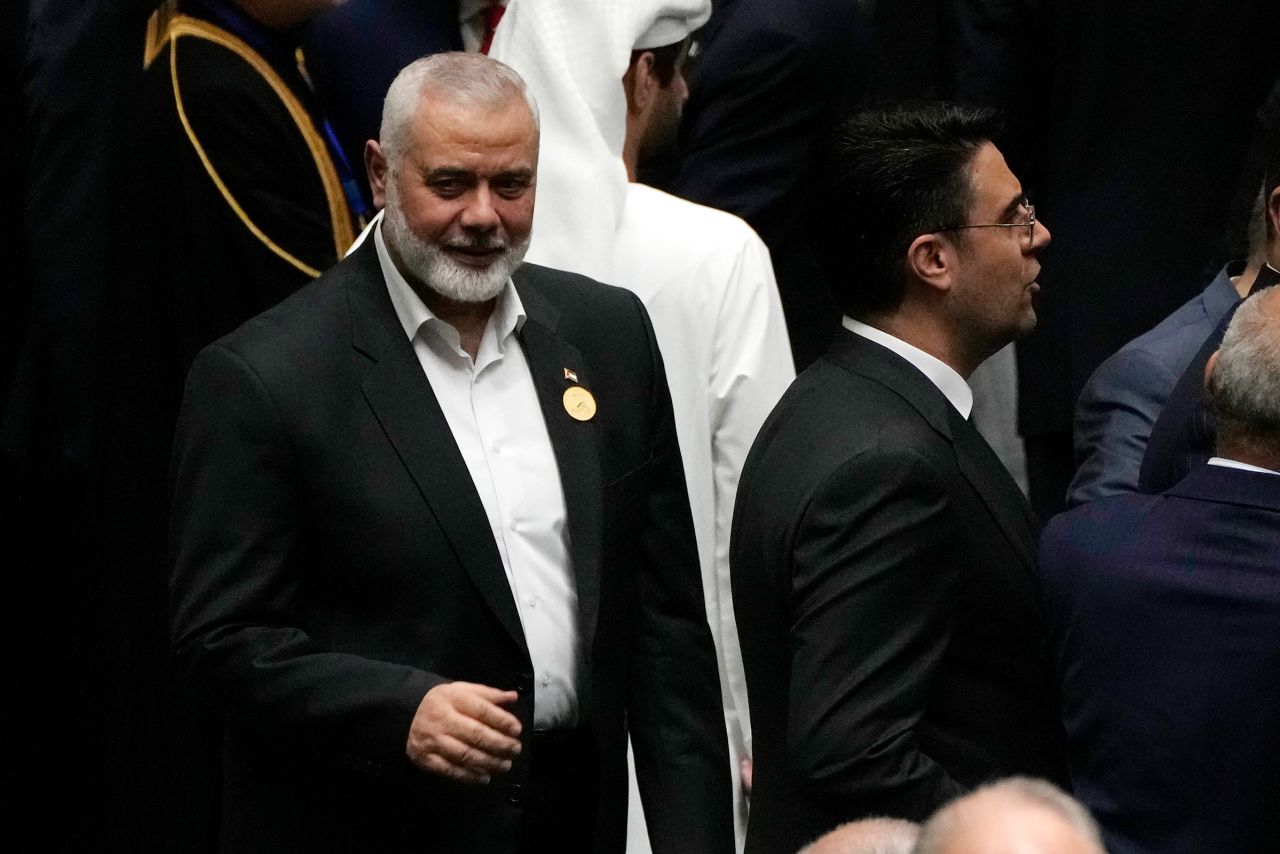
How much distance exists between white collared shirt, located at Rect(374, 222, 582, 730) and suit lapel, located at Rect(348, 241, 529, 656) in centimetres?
4

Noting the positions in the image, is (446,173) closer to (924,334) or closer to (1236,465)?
(924,334)

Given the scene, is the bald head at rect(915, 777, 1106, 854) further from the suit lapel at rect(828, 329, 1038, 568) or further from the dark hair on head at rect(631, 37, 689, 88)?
the dark hair on head at rect(631, 37, 689, 88)

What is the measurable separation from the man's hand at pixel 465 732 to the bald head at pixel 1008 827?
1.09 meters

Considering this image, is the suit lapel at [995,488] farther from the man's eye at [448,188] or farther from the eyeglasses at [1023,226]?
the man's eye at [448,188]

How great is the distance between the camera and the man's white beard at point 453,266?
12.0 feet

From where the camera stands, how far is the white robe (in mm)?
4520

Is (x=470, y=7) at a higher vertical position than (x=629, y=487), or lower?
higher

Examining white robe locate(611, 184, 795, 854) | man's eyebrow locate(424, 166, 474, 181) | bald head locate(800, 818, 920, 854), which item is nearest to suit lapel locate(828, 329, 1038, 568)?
man's eyebrow locate(424, 166, 474, 181)

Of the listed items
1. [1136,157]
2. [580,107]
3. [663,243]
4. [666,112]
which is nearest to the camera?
[580,107]

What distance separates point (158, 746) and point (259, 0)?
1.49m

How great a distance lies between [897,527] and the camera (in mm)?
3316

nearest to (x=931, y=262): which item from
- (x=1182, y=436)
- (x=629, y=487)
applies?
(x=1182, y=436)

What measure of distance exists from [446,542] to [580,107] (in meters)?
1.17

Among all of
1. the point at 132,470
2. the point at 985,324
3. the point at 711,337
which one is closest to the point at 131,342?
the point at 132,470
